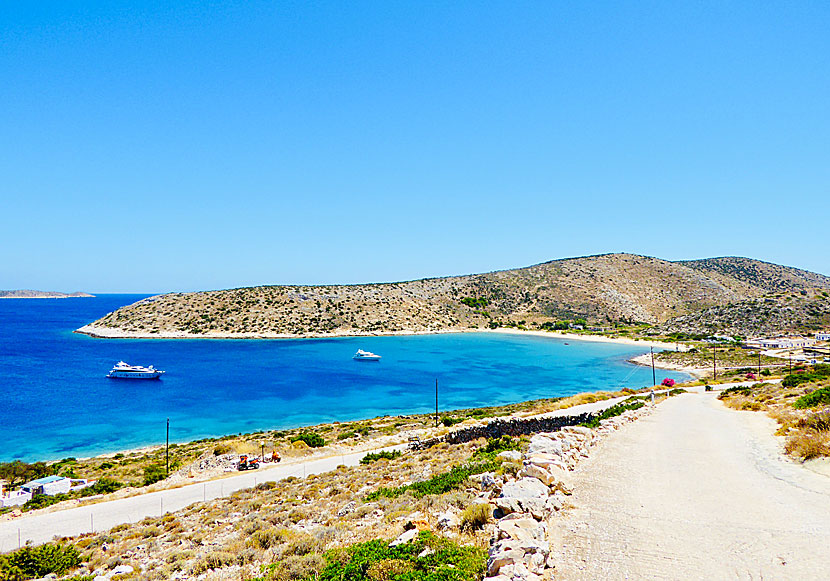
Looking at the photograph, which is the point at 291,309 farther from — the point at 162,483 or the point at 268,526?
the point at 268,526

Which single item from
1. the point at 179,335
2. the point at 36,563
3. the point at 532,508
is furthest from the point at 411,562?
the point at 179,335

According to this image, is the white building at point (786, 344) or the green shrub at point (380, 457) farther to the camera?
the white building at point (786, 344)

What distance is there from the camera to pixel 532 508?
26.1ft

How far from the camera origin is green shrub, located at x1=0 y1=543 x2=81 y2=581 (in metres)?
9.77

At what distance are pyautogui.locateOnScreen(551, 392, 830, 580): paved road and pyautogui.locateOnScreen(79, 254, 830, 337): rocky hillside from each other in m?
100

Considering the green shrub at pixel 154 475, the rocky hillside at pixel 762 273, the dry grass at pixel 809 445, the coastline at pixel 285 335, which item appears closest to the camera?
the dry grass at pixel 809 445

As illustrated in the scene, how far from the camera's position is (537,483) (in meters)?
9.13

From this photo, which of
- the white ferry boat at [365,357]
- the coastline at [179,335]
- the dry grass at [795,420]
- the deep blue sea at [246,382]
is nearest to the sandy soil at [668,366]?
the deep blue sea at [246,382]

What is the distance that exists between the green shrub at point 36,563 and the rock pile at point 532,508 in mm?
10028

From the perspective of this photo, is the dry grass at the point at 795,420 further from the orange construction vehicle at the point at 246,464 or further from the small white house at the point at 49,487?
the small white house at the point at 49,487

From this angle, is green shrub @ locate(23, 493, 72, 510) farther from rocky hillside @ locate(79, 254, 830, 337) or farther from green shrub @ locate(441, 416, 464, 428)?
rocky hillside @ locate(79, 254, 830, 337)

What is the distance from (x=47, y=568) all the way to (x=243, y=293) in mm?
119130

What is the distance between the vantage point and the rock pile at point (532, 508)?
5945mm

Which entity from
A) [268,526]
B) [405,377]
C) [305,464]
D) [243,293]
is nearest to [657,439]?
[268,526]
